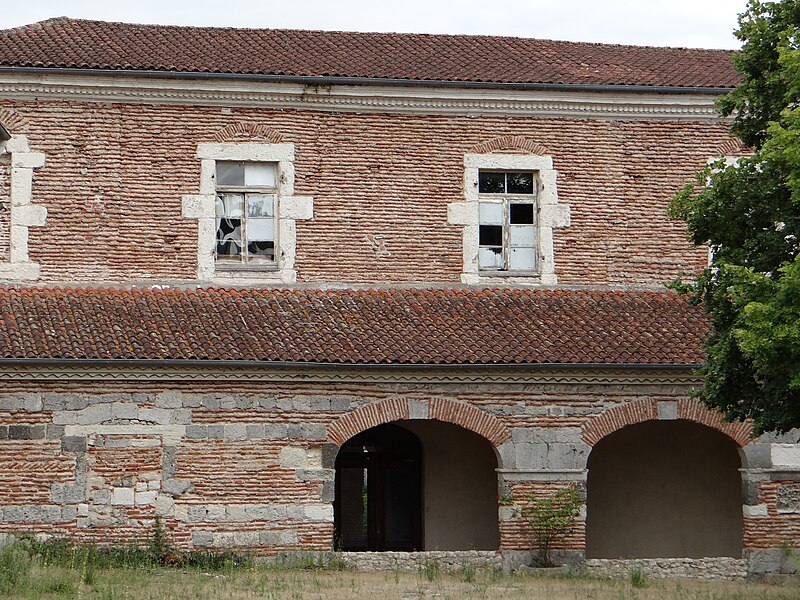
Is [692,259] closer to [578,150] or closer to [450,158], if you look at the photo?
[578,150]

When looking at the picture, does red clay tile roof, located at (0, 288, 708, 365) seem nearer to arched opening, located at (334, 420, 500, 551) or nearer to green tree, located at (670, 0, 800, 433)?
arched opening, located at (334, 420, 500, 551)

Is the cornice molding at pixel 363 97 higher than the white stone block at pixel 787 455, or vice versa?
the cornice molding at pixel 363 97

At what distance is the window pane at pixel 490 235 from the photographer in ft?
62.7

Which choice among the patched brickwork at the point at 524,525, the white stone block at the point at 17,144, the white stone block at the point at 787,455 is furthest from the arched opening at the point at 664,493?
the white stone block at the point at 17,144

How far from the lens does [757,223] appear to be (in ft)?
45.7

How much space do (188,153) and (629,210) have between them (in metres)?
5.99

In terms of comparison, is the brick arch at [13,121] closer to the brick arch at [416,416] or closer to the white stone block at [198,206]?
the white stone block at [198,206]

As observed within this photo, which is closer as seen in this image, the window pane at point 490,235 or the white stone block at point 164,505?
the white stone block at point 164,505

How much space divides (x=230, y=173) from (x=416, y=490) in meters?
5.16

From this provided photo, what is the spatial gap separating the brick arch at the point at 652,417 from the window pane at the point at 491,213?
131 inches

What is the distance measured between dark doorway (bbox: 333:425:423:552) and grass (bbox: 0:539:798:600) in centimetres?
338

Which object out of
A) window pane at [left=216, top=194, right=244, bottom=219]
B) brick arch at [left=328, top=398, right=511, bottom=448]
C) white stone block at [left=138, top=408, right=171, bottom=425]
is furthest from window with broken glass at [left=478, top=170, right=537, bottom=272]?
white stone block at [left=138, top=408, right=171, bottom=425]

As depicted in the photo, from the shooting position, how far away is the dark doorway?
19953 millimetres

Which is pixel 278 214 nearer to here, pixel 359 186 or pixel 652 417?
pixel 359 186
